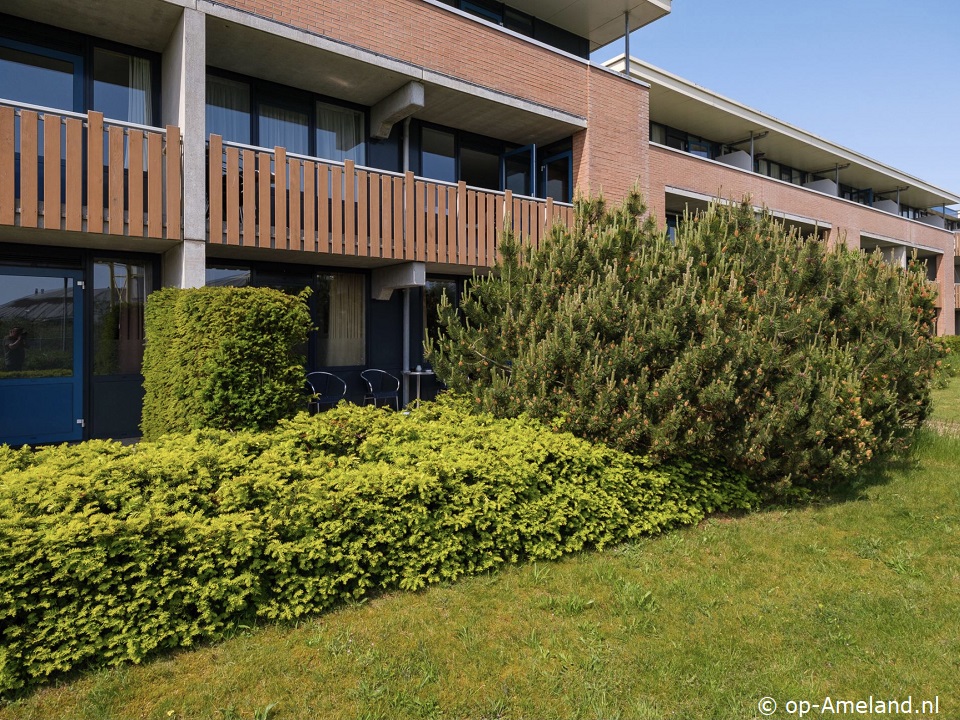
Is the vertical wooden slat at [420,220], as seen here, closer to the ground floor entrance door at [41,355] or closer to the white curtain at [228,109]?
the white curtain at [228,109]

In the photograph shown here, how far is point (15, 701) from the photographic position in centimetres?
326

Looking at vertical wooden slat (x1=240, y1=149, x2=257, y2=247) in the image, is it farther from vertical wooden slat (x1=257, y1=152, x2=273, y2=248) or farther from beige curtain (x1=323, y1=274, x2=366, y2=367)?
beige curtain (x1=323, y1=274, x2=366, y2=367)

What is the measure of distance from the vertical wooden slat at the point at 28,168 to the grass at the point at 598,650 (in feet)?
19.6

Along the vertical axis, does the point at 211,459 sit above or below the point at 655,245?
below

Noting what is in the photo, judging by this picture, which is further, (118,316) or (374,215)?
(374,215)

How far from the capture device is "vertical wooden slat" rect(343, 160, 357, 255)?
966 centimetres

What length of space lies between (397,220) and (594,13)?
25.9 feet

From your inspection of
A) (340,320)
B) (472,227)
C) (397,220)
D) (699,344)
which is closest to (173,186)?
(397,220)

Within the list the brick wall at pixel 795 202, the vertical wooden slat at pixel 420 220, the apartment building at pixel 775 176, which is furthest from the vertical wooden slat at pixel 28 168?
the apartment building at pixel 775 176

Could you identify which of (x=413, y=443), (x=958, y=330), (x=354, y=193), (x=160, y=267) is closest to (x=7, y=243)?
(x=160, y=267)

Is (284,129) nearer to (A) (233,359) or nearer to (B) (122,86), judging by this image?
(B) (122,86)

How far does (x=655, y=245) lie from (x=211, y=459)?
505 cm

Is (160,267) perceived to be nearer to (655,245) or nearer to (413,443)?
(413,443)

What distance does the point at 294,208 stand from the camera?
9.14 metres
